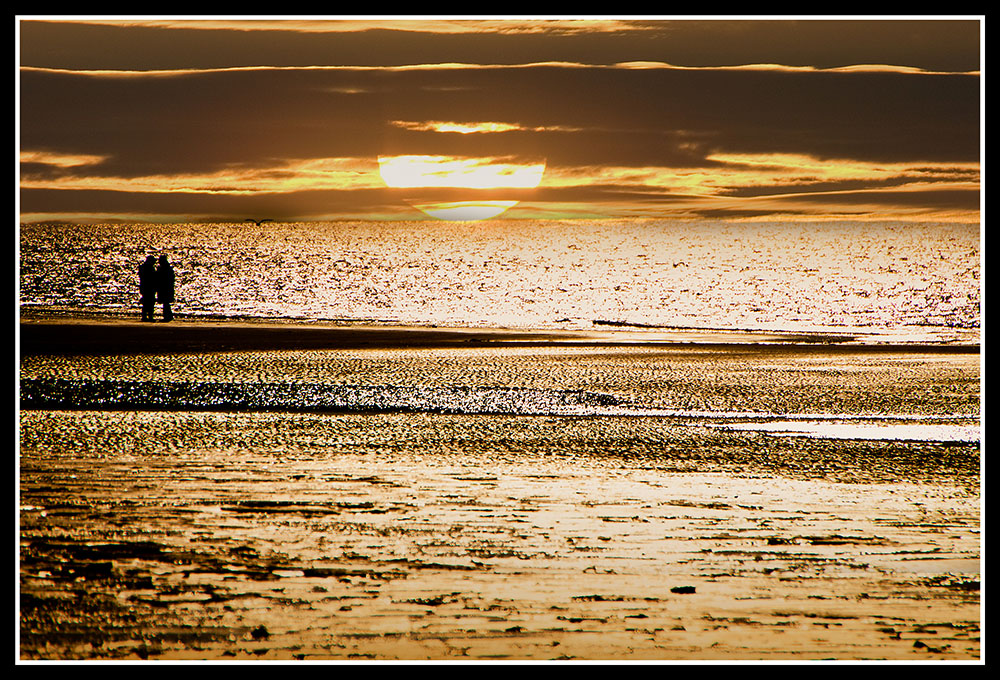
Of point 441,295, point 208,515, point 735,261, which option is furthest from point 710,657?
point 735,261

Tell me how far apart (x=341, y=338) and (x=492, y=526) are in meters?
17.7

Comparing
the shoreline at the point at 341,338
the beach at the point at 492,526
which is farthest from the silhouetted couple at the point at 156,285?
the beach at the point at 492,526

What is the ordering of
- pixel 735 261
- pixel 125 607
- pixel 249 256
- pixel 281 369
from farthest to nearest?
1. pixel 735 261
2. pixel 249 256
3. pixel 281 369
4. pixel 125 607

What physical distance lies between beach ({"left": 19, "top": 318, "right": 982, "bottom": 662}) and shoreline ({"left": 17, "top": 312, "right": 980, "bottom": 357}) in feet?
21.3

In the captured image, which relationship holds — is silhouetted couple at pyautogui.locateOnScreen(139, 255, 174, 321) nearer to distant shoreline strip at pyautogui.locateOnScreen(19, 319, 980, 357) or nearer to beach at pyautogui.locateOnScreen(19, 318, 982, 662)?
distant shoreline strip at pyautogui.locateOnScreen(19, 319, 980, 357)

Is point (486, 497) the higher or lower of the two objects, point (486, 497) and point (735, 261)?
the lower

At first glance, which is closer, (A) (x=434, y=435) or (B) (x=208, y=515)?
(B) (x=208, y=515)

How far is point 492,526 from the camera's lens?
7.07m

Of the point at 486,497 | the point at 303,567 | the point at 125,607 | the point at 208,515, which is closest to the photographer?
the point at 125,607

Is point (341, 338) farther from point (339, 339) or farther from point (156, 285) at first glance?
point (156, 285)

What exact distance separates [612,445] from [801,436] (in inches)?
83.3

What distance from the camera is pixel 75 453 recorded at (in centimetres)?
946

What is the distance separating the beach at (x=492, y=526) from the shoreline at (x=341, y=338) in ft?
21.3

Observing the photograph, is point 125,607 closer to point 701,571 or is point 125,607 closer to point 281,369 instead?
point 701,571
